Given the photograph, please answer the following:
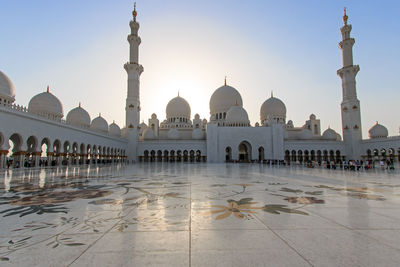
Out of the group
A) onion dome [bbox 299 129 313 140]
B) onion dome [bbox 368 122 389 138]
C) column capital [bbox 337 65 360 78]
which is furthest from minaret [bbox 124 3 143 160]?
onion dome [bbox 368 122 389 138]

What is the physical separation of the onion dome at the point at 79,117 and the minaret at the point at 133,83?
15.9ft

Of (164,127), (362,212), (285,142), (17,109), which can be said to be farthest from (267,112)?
(362,212)

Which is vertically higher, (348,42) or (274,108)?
(348,42)

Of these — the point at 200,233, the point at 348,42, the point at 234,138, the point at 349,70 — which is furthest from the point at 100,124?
the point at 348,42

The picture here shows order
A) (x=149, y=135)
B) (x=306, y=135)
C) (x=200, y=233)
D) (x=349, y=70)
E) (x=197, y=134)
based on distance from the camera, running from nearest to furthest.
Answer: (x=200, y=233)
(x=349, y=70)
(x=149, y=135)
(x=197, y=134)
(x=306, y=135)

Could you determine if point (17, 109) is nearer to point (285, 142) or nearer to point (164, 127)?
point (164, 127)

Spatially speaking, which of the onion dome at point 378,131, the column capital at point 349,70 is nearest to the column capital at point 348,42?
the column capital at point 349,70

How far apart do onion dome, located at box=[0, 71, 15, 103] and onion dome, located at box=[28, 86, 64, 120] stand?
3.04 m

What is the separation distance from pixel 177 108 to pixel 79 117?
1507 centimetres

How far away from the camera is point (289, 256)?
1568 millimetres

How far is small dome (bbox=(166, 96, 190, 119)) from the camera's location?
126 ft

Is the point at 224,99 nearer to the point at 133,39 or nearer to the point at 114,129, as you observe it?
the point at 133,39

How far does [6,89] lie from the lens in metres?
18.9

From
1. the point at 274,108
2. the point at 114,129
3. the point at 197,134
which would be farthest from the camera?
the point at 274,108
